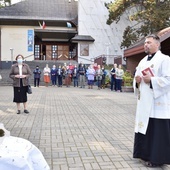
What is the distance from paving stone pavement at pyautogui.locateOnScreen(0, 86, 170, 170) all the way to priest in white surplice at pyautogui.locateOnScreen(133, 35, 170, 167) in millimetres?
296

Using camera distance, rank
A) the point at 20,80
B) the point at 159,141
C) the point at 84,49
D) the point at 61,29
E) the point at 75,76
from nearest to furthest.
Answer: the point at 159,141 < the point at 20,80 < the point at 75,76 < the point at 84,49 < the point at 61,29

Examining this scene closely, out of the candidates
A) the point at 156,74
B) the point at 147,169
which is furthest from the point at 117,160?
the point at 156,74

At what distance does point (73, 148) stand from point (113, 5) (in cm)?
2391

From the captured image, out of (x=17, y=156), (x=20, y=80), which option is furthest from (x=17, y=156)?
(x=20, y=80)

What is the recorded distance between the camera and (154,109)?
413cm

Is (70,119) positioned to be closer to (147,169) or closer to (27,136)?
(27,136)

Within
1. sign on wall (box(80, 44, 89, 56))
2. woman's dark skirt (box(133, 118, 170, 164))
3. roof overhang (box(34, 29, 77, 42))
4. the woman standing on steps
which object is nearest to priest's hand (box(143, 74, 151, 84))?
woman's dark skirt (box(133, 118, 170, 164))

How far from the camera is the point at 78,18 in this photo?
33.9 m

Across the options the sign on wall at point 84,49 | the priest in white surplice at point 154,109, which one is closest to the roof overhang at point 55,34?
the sign on wall at point 84,49

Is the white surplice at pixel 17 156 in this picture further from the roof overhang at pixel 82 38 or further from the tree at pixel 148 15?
the roof overhang at pixel 82 38

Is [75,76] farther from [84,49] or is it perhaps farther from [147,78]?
[147,78]

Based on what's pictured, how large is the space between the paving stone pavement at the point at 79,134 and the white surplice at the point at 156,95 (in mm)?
798

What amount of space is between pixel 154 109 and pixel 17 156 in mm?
2412

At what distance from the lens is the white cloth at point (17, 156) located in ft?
7.70
